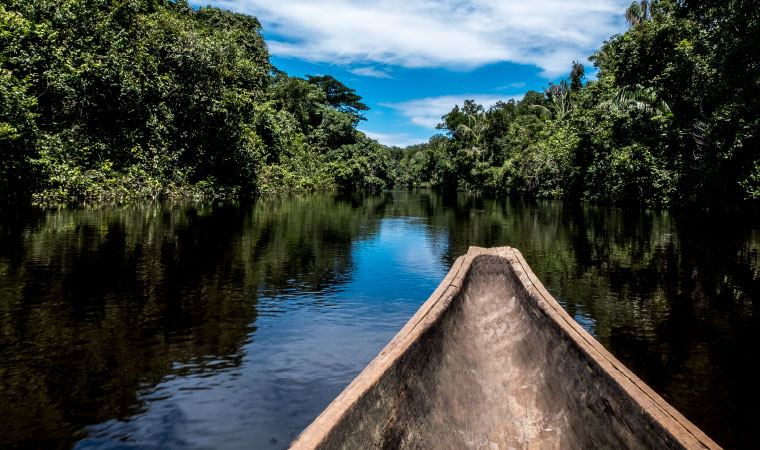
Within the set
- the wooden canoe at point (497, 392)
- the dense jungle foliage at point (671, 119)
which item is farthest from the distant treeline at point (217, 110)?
the wooden canoe at point (497, 392)

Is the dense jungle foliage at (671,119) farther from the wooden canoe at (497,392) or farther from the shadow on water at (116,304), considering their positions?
the wooden canoe at (497,392)

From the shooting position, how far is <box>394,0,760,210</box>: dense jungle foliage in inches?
561

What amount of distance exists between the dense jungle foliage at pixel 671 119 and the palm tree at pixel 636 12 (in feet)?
0.27

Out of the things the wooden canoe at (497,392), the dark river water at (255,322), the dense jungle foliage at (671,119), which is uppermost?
the dense jungle foliage at (671,119)

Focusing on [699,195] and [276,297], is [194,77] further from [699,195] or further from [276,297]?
[699,195]

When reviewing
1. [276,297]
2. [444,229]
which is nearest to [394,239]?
[444,229]

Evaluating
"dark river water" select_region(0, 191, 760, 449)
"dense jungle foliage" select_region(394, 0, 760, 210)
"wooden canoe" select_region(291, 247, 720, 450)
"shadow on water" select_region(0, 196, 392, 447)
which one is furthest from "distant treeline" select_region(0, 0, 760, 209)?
"wooden canoe" select_region(291, 247, 720, 450)

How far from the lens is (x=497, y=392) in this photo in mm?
3451

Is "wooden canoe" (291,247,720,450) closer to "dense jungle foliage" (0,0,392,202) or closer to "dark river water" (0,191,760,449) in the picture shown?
"dark river water" (0,191,760,449)

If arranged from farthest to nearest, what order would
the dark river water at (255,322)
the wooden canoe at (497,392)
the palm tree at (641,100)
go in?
1. the palm tree at (641,100)
2. the dark river water at (255,322)
3. the wooden canoe at (497,392)

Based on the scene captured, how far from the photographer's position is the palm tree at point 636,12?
112 ft

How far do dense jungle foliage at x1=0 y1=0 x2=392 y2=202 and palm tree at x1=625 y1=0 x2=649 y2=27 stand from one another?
30.5 m

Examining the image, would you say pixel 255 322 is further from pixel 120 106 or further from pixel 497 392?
pixel 120 106

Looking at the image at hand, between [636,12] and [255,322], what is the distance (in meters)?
40.7
